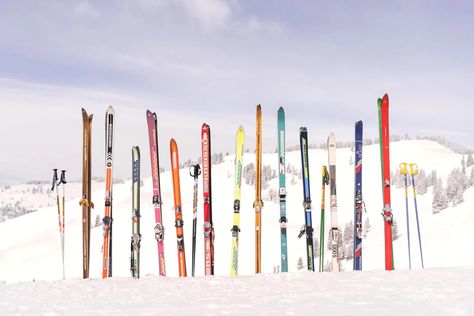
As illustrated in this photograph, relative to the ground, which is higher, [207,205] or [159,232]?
[207,205]

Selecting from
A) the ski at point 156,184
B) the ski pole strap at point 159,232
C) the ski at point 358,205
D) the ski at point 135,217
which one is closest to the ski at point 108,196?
the ski at point 135,217

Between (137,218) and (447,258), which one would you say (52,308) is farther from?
(447,258)

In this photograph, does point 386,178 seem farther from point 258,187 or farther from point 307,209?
point 258,187

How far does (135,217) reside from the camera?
12945 millimetres

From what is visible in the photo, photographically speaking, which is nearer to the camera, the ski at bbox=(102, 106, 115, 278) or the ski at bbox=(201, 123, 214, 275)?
the ski at bbox=(201, 123, 214, 275)

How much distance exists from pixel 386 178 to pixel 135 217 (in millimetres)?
5633

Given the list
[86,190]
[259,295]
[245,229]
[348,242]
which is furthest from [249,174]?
[259,295]

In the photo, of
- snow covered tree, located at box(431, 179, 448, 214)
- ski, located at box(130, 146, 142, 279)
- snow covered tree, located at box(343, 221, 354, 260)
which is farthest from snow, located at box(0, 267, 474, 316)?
snow covered tree, located at box(431, 179, 448, 214)

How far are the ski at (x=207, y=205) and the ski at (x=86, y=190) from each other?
240 cm

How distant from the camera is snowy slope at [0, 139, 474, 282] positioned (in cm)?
3441

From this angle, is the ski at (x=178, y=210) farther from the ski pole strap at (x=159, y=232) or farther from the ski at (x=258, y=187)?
the ski at (x=258, y=187)

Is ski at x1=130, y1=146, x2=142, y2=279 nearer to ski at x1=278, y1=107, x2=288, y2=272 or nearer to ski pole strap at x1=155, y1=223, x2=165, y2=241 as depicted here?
ski pole strap at x1=155, y1=223, x2=165, y2=241

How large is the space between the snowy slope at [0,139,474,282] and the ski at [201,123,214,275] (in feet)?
56.3

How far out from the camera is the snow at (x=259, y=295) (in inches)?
307
